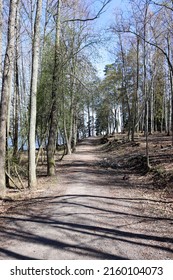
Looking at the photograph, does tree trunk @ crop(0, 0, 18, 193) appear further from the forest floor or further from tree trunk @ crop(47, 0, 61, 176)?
tree trunk @ crop(47, 0, 61, 176)

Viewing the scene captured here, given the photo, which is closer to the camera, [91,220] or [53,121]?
[91,220]

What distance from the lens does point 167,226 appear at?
6.65 m

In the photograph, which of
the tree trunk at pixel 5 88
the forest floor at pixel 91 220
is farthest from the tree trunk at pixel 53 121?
the tree trunk at pixel 5 88

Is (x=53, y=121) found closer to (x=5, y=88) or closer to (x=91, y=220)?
(x=5, y=88)

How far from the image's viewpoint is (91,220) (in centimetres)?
696

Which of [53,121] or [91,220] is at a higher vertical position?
[53,121]

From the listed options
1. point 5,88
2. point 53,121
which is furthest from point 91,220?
point 53,121

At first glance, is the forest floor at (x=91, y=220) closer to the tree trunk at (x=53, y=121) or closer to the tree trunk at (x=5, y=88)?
the tree trunk at (x=5, y=88)

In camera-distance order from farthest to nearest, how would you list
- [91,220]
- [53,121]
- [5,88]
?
[53,121], [5,88], [91,220]

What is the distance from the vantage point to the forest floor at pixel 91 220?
528cm

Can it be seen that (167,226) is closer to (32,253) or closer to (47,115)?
(32,253)

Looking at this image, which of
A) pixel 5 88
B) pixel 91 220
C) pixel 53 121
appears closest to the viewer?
pixel 91 220

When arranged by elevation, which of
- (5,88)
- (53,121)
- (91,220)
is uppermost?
(5,88)

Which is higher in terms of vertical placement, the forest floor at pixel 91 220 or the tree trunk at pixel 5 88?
the tree trunk at pixel 5 88
